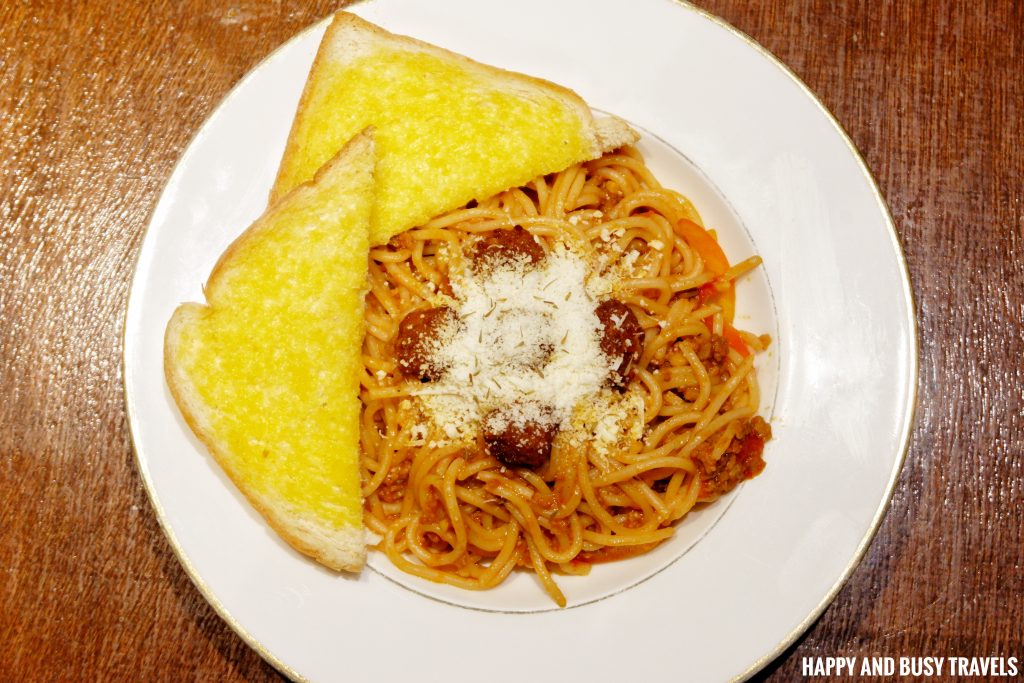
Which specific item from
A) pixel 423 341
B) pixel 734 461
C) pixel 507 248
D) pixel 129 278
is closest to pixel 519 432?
pixel 423 341

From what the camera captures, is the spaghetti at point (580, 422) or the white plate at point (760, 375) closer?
the white plate at point (760, 375)

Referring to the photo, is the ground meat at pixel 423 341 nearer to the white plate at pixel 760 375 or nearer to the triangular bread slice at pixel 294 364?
the triangular bread slice at pixel 294 364

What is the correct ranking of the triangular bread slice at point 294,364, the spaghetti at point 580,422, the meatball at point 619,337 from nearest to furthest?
the triangular bread slice at point 294,364 < the meatball at point 619,337 < the spaghetti at point 580,422

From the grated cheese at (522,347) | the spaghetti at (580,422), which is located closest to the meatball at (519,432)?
the grated cheese at (522,347)

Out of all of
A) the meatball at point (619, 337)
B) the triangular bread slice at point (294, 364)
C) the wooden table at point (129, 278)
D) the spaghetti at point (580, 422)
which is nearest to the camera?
the triangular bread slice at point (294, 364)

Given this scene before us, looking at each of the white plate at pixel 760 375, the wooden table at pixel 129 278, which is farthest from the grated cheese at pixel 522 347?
the wooden table at pixel 129 278

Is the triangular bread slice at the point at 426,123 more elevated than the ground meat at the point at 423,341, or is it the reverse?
the triangular bread slice at the point at 426,123

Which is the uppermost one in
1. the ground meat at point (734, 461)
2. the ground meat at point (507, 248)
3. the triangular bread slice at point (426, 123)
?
the triangular bread slice at point (426, 123)
